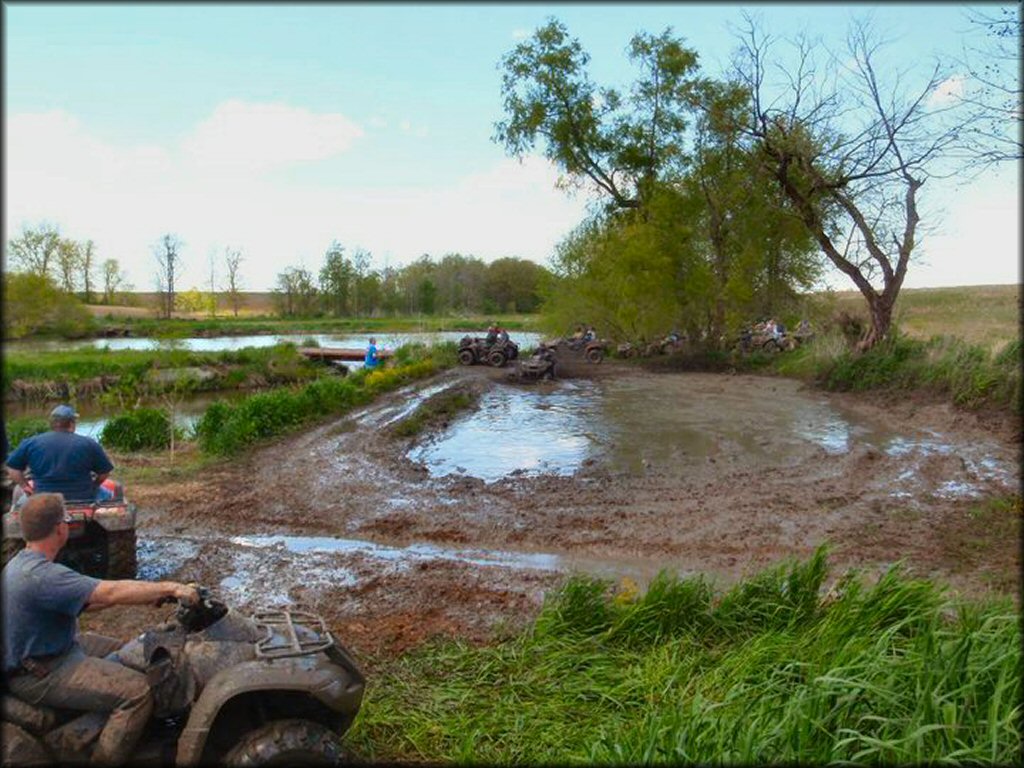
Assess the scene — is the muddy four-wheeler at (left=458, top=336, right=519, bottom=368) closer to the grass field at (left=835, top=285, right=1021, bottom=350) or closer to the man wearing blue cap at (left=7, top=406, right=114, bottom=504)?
the grass field at (left=835, top=285, right=1021, bottom=350)

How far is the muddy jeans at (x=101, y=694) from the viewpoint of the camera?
9.62ft

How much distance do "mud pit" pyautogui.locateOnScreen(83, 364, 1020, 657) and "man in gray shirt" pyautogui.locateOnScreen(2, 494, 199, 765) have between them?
225cm

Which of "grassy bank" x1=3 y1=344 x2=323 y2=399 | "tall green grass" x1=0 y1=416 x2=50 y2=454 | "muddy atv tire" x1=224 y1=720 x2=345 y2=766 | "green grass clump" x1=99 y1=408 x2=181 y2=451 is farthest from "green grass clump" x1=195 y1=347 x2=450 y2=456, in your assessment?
"muddy atv tire" x1=224 y1=720 x2=345 y2=766

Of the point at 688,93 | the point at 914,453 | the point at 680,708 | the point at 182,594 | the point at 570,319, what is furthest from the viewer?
the point at 570,319

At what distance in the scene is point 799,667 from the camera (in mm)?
3924

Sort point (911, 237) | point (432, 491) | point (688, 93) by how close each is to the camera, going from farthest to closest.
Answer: point (688, 93)
point (911, 237)
point (432, 491)

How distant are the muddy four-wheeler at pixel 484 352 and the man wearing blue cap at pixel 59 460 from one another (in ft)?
69.2

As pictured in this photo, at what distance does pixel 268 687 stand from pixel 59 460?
4.30m

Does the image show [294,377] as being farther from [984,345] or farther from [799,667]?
[799,667]

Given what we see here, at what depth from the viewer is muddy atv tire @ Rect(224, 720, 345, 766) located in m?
2.90

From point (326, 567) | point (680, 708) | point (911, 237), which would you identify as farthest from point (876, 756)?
point (911, 237)

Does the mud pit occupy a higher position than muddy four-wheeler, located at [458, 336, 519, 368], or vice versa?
muddy four-wheeler, located at [458, 336, 519, 368]

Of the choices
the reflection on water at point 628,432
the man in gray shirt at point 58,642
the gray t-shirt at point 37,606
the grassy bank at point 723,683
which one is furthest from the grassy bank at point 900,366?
the gray t-shirt at point 37,606

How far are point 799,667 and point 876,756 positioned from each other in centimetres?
95
